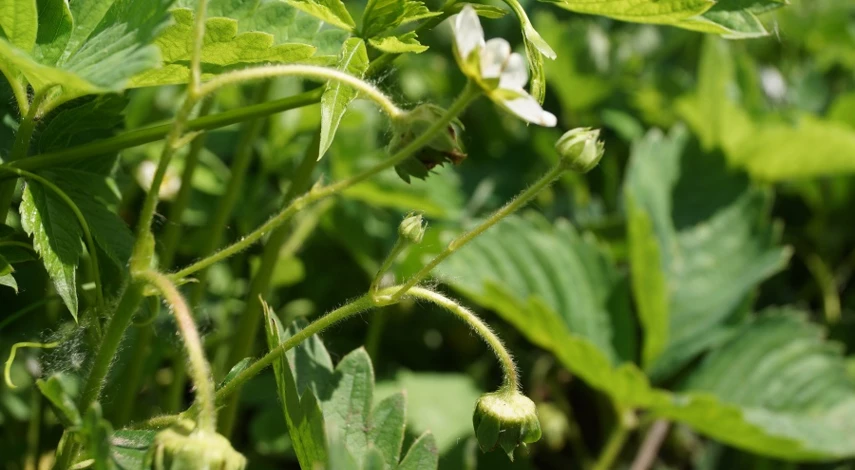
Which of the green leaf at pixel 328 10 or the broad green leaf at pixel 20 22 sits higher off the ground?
the broad green leaf at pixel 20 22

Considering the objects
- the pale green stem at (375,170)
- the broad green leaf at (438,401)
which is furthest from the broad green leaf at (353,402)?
the broad green leaf at (438,401)

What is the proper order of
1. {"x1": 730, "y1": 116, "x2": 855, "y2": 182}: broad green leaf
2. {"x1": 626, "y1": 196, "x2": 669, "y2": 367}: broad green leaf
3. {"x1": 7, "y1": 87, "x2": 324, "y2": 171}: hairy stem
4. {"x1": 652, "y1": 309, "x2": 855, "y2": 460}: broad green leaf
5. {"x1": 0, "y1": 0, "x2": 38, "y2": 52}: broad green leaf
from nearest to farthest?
{"x1": 0, "y1": 0, "x2": 38, "y2": 52}: broad green leaf → {"x1": 7, "y1": 87, "x2": 324, "y2": 171}: hairy stem → {"x1": 626, "y1": 196, "x2": 669, "y2": 367}: broad green leaf → {"x1": 652, "y1": 309, "x2": 855, "y2": 460}: broad green leaf → {"x1": 730, "y1": 116, "x2": 855, "y2": 182}: broad green leaf

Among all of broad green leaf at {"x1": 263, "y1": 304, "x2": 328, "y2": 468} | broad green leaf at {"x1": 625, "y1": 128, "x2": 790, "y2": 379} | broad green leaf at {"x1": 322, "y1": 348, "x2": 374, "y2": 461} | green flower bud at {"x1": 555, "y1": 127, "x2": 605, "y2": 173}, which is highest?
green flower bud at {"x1": 555, "y1": 127, "x2": 605, "y2": 173}

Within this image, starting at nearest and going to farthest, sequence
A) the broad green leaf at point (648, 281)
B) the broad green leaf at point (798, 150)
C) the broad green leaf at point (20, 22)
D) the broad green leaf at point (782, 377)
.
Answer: the broad green leaf at point (20, 22)
the broad green leaf at point (648, 281)
the broad green leaf at point (782, 377)
the broad green leaf at point (798, 150)

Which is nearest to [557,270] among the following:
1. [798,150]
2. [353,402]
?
[798,150]

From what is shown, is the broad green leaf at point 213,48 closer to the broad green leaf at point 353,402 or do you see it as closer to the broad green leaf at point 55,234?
the broad green leaf at point 55,234

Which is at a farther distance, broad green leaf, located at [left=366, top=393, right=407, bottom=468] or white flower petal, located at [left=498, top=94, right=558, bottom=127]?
broad green leaf, located at [left=366, top=393, right=407, bottom=468]

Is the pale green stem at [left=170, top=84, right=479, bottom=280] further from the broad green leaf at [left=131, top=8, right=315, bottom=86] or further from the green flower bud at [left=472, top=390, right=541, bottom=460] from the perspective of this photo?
the green flower bud at [left=472, top=390, right=541, bottom=460]

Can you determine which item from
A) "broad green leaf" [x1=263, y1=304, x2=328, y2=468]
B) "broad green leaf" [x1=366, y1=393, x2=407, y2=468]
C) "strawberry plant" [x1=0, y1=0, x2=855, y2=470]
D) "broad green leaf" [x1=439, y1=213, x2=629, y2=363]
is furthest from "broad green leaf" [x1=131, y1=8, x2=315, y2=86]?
"broad green leaf" [x1=439, y1=213, x2=629, y2=363]
